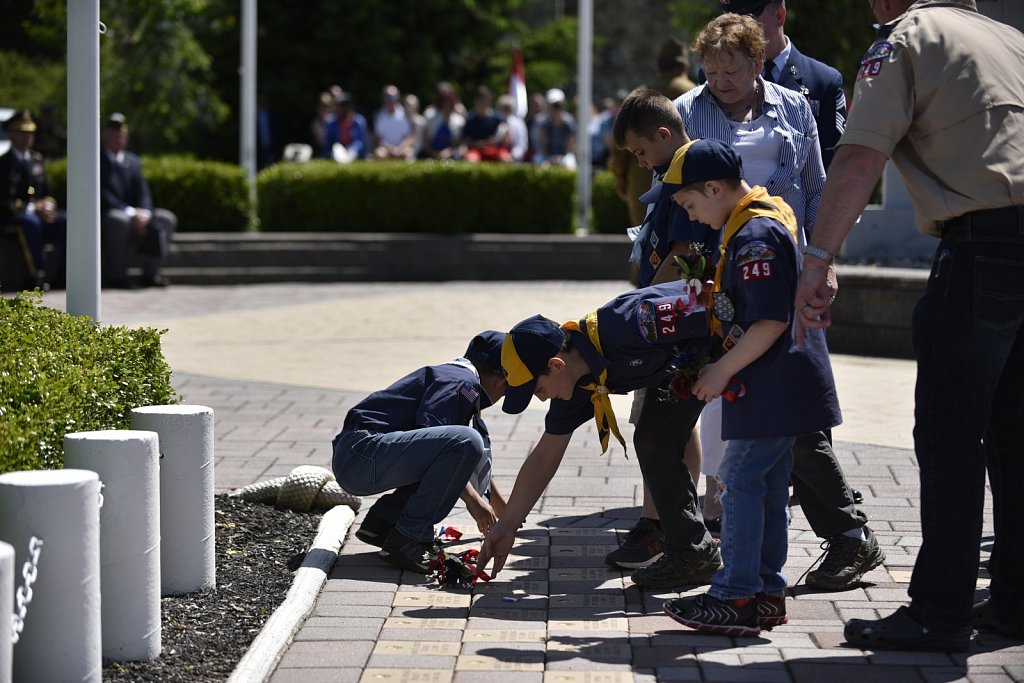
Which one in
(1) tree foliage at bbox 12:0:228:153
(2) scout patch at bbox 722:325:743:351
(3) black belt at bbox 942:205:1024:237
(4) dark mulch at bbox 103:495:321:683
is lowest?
(4) dark mulch at bbox 103:495:321:683

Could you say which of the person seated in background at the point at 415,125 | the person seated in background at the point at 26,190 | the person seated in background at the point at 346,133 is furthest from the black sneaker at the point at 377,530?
the person seated in background at the point at 346,133

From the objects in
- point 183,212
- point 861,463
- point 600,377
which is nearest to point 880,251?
point 861,463

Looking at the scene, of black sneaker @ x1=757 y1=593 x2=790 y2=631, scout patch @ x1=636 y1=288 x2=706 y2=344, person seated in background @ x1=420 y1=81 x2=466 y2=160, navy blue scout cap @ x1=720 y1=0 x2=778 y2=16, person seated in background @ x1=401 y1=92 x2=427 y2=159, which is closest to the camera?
black sneaker @ x1=757 y1=593 x2=790 y2=631

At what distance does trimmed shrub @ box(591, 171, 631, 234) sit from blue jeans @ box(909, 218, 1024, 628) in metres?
12.6

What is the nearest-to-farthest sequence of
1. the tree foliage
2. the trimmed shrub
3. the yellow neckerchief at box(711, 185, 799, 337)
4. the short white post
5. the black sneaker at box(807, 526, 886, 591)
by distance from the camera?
the short white post < the yellow neckerchief at box(711, 185, 799, 337) < the black sneaker at box(807, 526, 886, 591) < the trimmed shrub < the tree foliage

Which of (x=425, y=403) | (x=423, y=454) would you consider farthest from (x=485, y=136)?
(x=423, y=454)

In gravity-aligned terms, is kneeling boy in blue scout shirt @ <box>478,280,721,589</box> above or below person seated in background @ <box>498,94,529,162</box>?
below

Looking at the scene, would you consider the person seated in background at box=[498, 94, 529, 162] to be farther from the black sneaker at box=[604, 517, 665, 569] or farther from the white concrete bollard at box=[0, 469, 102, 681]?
the white concrete bollard at box=[0, 469, 102, 681]

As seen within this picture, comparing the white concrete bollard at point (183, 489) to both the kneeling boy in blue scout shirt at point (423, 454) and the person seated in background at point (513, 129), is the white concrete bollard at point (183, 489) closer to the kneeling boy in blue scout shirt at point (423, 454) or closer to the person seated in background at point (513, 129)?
the kneeling boy in blue scout shirt at point (423, 454)

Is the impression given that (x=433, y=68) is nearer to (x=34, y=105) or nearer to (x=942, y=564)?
(x=34, y=105)

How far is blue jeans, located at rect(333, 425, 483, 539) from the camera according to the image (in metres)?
4.84

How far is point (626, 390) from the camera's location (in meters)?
4.46

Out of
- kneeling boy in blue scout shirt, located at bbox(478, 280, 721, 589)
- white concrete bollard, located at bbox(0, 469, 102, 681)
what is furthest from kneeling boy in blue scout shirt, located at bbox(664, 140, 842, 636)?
white concrete bollard, located at bbox(0, 469, 102, 681)

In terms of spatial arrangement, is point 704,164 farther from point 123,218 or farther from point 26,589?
point 123,218
